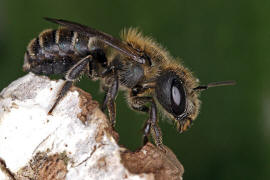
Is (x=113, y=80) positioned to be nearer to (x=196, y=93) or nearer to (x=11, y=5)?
(x=196, y=93)

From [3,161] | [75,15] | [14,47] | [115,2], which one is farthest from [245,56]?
[3,161]

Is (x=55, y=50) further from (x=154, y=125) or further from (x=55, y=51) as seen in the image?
(x=154, y=125)

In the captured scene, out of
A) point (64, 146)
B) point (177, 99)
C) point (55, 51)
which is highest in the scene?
point (55, 51)

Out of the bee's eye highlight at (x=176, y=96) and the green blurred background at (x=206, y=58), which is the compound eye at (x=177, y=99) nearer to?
the bee's eye highlight at (x=176, y=96)

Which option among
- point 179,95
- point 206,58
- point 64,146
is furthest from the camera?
point 206,58

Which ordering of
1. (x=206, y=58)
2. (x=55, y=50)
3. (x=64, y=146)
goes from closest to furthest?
(x=64, y=146)
(x=55, y=50)
(x=206, y=58)

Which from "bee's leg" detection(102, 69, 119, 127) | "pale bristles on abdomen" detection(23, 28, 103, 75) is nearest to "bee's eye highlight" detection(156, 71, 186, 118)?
"bee's leg" detection(102, 69, 119, 127)

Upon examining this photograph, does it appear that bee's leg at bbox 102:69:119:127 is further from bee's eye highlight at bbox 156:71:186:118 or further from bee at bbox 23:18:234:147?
bee's eye highlight at bbox 156:71:186:118

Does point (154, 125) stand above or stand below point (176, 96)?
below

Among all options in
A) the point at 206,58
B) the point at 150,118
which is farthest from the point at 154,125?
the point at 206,58
